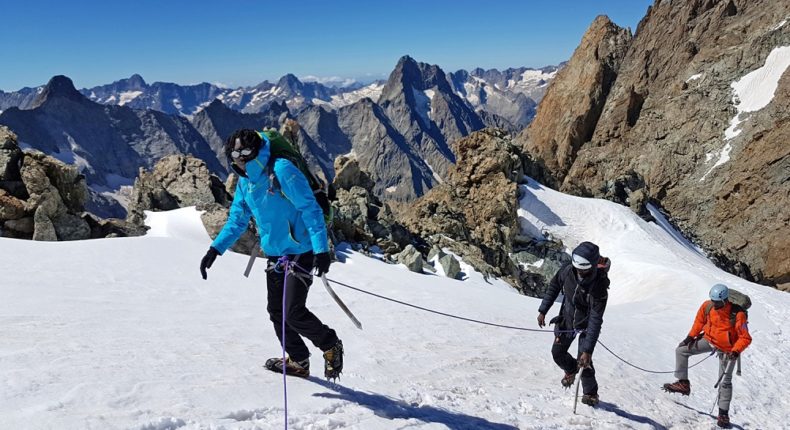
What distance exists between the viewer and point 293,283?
5.75 metres

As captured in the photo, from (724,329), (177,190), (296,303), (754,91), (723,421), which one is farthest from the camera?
(754,91)

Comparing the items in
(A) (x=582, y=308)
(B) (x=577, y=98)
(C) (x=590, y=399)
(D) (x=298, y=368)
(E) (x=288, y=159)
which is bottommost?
(C) (x=590, y=399)

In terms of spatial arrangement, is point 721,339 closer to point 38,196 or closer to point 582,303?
point 582,303

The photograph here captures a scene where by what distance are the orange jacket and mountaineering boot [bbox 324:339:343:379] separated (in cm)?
733

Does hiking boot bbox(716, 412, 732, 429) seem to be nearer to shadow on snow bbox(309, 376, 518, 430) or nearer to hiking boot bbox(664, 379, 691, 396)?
hiking boot bbox(664, 379, 691, 396)

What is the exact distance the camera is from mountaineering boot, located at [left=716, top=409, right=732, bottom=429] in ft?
29.3

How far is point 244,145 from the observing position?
5379 mm

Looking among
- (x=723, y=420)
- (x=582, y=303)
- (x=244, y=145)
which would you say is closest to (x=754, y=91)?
(x=723, y=420)

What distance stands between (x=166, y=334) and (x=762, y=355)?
52.2 ft

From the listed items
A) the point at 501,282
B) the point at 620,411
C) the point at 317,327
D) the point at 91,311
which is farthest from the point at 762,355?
the point at 91,311

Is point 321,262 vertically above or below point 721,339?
above

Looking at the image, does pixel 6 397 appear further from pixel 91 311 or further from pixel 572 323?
pixel 572 323

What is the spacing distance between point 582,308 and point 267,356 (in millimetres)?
4873

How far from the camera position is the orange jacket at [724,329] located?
8969 mm
